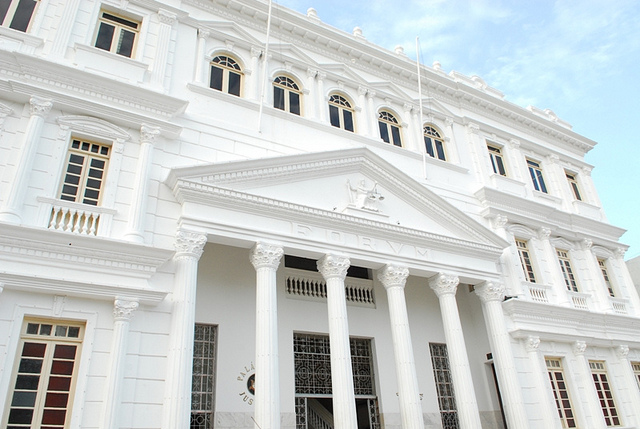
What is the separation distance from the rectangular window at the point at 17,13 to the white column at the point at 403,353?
10.6 m

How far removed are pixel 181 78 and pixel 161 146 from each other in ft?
8.25

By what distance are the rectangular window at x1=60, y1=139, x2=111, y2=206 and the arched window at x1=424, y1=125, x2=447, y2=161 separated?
10.9 metres

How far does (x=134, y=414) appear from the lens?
27.9 feet

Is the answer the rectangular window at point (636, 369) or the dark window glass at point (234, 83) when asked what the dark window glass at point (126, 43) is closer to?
the dark window glass at point (234, 83)

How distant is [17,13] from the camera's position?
1143 centimetres

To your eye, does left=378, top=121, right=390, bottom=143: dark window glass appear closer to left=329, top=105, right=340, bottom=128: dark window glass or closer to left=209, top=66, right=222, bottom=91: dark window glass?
left=329, top=105, right=340, bottom=128: dark window glass

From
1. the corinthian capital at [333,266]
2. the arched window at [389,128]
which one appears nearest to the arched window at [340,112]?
the arched window at [389,128]

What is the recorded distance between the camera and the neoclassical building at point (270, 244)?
28.9 feet

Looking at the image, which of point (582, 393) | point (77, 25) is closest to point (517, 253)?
point (582, 393)

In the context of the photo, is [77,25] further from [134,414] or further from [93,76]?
[134,414]

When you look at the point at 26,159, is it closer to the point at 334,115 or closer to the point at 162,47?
the point at 162,47

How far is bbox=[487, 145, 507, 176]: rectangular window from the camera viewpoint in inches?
731

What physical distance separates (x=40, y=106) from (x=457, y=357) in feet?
37.1

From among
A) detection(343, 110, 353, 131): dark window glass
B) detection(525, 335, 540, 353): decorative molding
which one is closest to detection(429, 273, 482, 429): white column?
detection(525, 335, 540, 353): decorative molding
